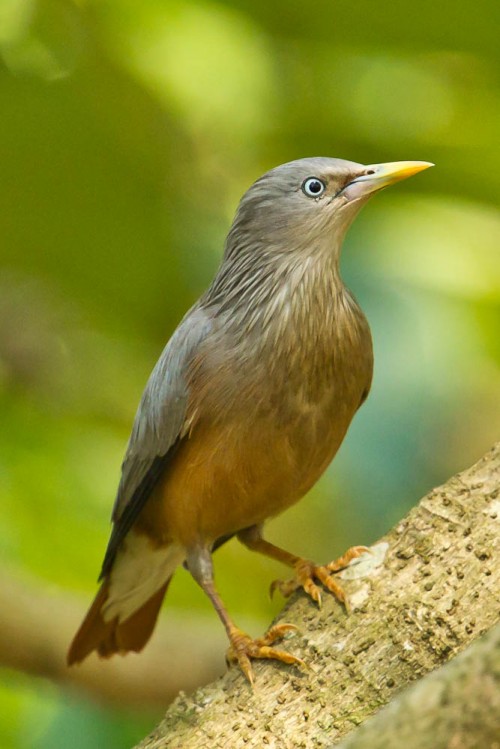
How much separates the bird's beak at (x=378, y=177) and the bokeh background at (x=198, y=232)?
65cm

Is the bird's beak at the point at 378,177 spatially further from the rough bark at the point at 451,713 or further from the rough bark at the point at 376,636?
the rough bark at the point at 451,713

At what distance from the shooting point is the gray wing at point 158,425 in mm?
3818

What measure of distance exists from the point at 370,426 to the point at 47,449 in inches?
61.8

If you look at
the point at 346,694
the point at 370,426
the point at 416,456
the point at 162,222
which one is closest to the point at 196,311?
the point at 162,222

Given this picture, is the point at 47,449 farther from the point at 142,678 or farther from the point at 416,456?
the point at 416,456

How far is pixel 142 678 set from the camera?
15.7 ft

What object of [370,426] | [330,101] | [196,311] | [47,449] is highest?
[330,101]

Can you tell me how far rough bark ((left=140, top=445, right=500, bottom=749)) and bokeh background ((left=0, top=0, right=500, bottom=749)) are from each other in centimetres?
139

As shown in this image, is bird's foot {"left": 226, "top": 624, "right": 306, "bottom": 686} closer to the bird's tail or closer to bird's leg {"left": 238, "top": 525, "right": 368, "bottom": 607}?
bird's leg {"left": 238, "top": 525, "right": 368, "bottom": 607}

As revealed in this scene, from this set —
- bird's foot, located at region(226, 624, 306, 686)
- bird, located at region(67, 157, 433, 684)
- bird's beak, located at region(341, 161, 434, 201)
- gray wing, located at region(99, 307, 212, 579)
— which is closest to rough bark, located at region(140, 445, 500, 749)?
bird's foot, located at region(226, 624, 306, 686)

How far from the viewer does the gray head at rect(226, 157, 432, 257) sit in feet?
12.6

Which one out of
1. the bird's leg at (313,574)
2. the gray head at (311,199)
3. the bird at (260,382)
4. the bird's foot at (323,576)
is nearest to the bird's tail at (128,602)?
the bird at (260,382)

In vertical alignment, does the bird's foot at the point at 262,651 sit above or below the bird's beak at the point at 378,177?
below

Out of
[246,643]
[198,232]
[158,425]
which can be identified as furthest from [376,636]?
[198,232]
